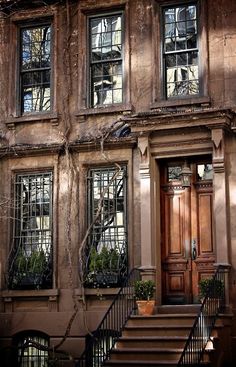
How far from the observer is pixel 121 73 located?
50.3ft

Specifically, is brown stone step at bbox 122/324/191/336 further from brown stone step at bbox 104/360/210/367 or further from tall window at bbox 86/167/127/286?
tall window at bbox 86/167/127/286

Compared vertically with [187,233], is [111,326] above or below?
below

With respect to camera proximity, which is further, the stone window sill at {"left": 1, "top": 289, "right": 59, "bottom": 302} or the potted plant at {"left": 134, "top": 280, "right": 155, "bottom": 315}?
the stone window sill at {"left": 1, "top": 289, "right": 59, "bottom": 302}

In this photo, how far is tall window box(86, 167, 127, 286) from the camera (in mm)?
14422

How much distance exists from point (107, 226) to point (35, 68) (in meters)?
3.92

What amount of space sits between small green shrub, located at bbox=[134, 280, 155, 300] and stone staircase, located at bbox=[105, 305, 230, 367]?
386mm

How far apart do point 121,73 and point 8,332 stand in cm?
584

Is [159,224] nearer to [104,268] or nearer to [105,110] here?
[104,268]

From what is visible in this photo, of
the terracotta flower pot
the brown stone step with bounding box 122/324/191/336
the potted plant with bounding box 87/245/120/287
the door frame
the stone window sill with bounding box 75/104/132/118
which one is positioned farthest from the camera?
the stone window sill with bounding box 75/104/132/118

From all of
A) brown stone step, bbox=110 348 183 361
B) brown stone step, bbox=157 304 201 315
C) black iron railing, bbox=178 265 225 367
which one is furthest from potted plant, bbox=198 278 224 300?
brown stone step, bbox=110 348 183 361

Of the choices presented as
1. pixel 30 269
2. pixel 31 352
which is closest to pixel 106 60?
pixel 30 269

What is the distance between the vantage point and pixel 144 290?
13.4 m

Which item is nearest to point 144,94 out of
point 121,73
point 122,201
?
point 121,73

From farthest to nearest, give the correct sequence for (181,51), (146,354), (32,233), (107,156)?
1. (32,233)
2. (107,156)
3. (181,51)
4. (146,354)
